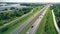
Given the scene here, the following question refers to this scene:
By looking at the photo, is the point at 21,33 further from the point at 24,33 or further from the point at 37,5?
the point at 37,5

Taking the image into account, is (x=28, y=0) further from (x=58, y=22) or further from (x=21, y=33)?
(x=21, y=33)

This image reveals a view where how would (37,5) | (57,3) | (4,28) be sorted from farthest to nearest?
(37,5) < (57,3) < (4,28)

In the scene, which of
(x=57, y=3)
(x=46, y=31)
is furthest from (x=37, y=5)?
(x=46, y=31)

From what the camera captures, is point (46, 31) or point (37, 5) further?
point (37, 5)

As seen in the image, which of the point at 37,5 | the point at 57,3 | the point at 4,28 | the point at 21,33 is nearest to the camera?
the point at 21,33

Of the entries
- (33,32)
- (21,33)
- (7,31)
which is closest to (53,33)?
(33,32)

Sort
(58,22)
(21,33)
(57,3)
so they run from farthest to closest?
(57,3), (58,22), (21,33)

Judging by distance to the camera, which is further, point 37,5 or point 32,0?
point 37,5

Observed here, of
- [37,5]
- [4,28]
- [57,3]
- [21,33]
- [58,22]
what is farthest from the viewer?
[37,5]
